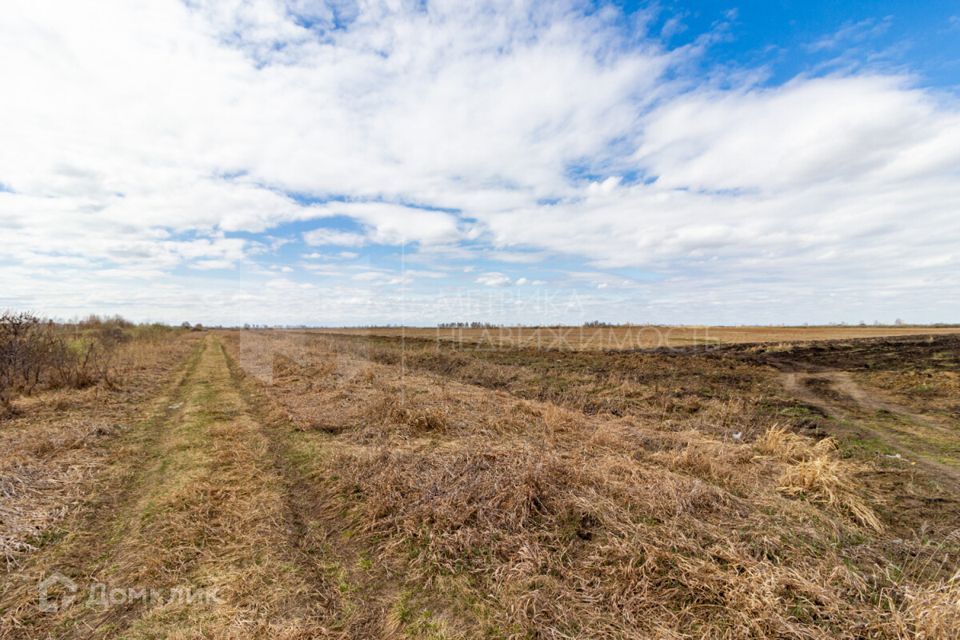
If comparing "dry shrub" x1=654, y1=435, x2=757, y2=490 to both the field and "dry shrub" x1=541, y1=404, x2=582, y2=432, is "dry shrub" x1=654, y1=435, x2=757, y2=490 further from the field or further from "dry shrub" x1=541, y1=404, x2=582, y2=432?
"dry shrub" x1=541, y1=404, x2=582, y2=432

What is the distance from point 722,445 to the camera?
323 inches

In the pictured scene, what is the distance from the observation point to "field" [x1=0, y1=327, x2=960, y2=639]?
3518 mm

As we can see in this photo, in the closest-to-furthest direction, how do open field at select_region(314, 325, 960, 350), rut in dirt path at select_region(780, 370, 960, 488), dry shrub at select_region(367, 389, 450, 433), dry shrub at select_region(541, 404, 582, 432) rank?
1. rut in dirt path at select_region(780, 370, 960, 488)
2. dry shrub at select_region(367, 389, 450, 433)
3. dry shrub at select_region(541, 404, 582, 432)
4. open field at select_region(314, 325, 960, 350)

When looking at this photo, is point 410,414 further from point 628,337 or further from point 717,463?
point 628,337

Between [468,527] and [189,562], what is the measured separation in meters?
3.18

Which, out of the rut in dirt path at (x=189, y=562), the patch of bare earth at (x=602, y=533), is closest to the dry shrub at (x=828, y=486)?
the patch of bare earth at (x=602, y=533)

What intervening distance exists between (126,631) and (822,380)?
2441 cm

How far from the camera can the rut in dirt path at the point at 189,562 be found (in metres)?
3.52

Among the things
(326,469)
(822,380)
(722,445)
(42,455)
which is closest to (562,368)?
(822,380)

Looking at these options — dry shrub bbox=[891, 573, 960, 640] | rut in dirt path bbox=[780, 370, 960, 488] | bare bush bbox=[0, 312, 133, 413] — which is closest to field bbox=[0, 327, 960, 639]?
dry shrub bbox=[891, 573, 960, 640]

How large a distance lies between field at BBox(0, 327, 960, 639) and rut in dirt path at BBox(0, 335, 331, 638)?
3cm

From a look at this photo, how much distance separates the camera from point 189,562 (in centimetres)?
441

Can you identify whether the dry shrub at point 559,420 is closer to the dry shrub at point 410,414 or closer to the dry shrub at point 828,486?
the dry shrub at point 410,414

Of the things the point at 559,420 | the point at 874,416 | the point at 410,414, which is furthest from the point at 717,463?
the point at 874,416
